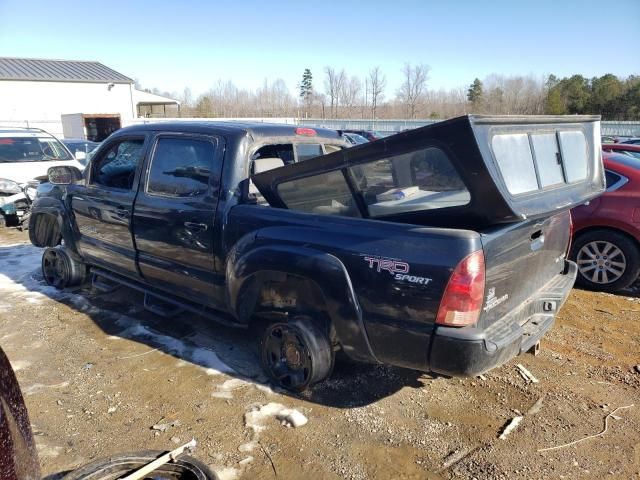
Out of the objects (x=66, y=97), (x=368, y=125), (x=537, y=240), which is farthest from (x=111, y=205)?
(x=368, y=125)

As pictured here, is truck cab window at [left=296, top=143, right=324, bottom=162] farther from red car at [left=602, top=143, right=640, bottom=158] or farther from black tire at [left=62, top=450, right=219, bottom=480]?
red car at [left=602, top=143, right=640, bottom=158]

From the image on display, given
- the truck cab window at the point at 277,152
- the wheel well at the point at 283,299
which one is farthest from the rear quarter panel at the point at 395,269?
the truck cab window at the point at 277,152

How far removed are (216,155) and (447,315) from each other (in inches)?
82.2

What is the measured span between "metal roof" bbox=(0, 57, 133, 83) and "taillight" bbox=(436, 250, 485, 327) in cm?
3872

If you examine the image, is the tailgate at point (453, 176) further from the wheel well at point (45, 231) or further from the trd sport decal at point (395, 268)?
the wheel well at point (45, 231)

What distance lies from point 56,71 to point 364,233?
41.0 metres

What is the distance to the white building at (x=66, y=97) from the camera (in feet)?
107

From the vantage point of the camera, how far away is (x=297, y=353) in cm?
335

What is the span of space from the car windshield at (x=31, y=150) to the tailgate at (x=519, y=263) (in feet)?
32.6

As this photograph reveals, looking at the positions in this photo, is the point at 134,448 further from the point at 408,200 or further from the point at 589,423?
the point at 589,423

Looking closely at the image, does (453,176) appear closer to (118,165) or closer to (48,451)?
(48,451)

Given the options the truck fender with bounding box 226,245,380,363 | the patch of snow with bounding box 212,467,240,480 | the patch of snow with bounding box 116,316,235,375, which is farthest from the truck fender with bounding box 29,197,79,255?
the patch of snow with bounding box 212,467,240,480

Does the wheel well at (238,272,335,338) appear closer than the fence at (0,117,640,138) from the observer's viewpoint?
Yes

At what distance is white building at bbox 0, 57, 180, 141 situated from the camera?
32.5m
